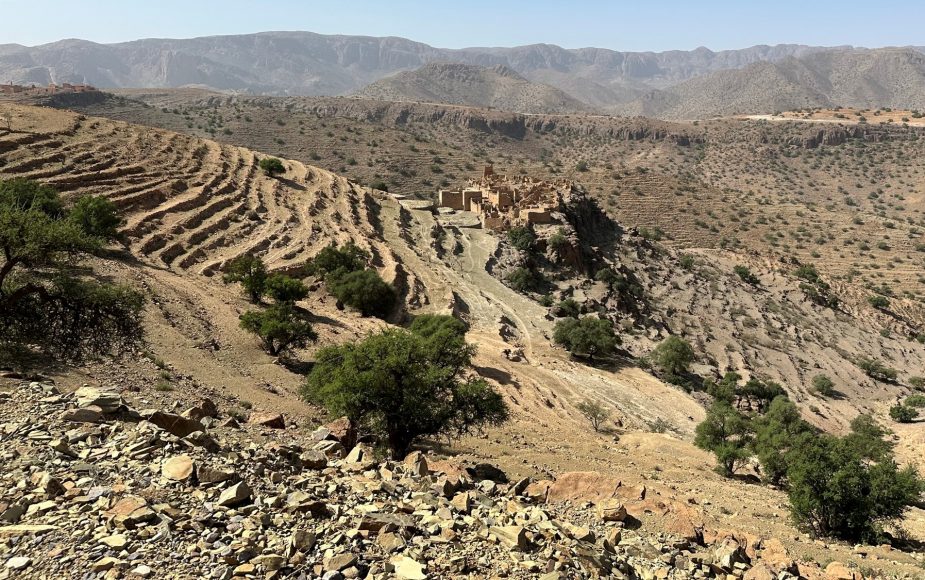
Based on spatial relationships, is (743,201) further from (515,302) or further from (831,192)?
(515,302)

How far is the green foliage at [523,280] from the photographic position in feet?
143

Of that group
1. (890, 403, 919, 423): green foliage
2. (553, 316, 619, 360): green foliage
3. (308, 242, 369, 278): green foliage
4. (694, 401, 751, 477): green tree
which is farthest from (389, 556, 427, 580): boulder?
(890, 403, 919, 423): green foliage

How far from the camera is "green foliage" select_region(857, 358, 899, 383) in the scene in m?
45.0

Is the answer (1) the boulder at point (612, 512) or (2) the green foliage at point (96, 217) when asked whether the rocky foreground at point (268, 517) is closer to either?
(1) the boulder at point (612, 512)

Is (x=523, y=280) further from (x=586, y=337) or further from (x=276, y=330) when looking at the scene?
(x=276, y=330)

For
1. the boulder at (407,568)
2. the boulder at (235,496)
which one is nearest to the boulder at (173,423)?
the boulder at (235,496)

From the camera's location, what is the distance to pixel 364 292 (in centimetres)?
3105

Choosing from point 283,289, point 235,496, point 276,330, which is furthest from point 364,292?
point 235,496

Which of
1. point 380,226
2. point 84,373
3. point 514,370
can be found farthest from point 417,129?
point 84,373

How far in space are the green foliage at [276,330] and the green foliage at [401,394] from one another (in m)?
5.49

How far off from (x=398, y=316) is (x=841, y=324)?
1721 inches

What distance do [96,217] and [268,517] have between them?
26.5 meters

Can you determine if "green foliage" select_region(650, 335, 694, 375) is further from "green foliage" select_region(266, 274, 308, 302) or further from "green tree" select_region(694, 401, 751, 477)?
"green foliage" select_region(266, 274, 308, 302)

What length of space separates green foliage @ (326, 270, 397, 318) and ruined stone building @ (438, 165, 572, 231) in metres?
22.2
